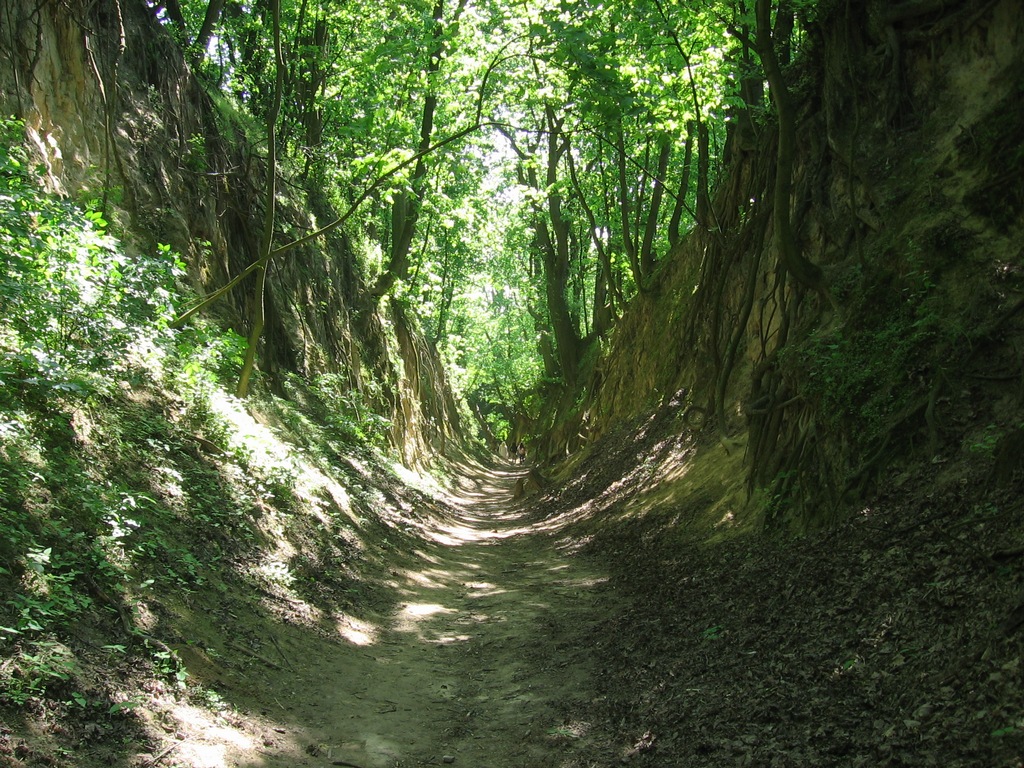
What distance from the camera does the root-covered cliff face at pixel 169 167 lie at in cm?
893

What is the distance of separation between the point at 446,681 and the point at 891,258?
616 centimetres

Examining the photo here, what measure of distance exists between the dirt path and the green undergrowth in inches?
25.7

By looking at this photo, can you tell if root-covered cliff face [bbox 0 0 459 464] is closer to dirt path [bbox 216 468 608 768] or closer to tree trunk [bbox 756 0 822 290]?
dirt path [bbox 216 468 608 768]

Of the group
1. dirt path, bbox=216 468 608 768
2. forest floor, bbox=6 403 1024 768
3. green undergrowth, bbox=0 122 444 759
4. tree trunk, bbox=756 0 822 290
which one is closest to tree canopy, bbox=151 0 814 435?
tree trunk, bbox=756 0 822 290

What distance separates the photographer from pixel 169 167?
11.3 metres

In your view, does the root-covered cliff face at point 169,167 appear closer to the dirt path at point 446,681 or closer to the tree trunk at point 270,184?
the tree trunk at point 270,184

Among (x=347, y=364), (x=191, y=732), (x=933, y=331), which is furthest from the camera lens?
(x=347, y=364)

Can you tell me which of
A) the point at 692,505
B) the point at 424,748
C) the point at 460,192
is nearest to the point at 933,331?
the point at 692,505

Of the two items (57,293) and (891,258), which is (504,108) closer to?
(891,258)

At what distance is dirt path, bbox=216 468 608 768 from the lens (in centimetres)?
517

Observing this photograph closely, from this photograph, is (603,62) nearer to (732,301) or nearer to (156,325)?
(732,301)

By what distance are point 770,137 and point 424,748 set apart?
938 cm

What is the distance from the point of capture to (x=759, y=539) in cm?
823

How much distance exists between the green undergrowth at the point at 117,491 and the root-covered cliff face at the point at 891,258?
17.6ft
